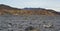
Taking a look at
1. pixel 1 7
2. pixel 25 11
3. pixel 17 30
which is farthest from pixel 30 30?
pixel 1 7

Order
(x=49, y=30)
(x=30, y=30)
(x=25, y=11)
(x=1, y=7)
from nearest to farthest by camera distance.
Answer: (x=30, y=30) < (x=49, y=30) < (x=25, y=11) < (x=1, y=7)

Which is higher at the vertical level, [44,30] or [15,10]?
[44,30]

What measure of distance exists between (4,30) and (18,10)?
51.2 m

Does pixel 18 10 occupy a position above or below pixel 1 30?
below

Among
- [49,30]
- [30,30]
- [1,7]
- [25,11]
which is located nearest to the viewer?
[30,30]

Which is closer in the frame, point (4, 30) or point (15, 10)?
point (4, 30)

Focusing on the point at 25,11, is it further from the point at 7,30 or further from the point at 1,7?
the point at 7,30

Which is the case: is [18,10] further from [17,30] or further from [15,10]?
[17,30]

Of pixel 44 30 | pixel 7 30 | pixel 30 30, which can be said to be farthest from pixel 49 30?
pixel 7 30

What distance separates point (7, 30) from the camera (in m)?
14.5

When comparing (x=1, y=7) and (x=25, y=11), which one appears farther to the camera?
(x=1, y=7)

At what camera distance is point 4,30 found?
1448cm

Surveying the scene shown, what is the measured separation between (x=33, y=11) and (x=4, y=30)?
51306 mm

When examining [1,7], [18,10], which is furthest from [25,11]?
[1,7]
